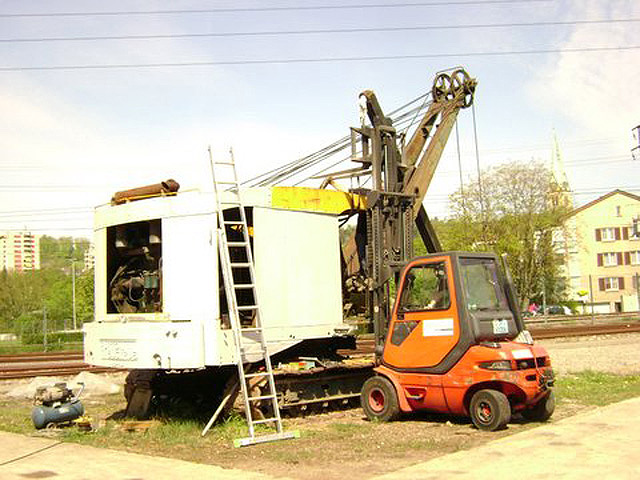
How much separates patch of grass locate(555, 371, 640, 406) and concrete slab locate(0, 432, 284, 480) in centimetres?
671

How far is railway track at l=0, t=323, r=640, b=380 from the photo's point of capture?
59.2ft

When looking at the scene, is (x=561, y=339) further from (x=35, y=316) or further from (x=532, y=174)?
(x=35, y=316)

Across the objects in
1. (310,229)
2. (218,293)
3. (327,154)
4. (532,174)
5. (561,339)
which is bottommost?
(561,339)

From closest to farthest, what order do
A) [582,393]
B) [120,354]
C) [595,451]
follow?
[595,451], [120,354], [582,393]

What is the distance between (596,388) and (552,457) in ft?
20.9

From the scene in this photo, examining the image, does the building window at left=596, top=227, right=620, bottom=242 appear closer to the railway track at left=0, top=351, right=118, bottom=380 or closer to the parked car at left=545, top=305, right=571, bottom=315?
the parked car at left=545, top=305, right=571, bottom=315

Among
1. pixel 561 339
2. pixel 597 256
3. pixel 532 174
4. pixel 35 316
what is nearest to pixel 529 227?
pixel 532 174

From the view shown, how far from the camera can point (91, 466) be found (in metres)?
7.64

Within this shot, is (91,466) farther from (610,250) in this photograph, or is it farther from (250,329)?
(610,250)

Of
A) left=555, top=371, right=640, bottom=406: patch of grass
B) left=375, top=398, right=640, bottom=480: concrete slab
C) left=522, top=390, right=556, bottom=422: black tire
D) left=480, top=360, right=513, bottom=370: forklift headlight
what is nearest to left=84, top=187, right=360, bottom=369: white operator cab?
left=480, top=360, right=513, bottom=370: forklift headlight

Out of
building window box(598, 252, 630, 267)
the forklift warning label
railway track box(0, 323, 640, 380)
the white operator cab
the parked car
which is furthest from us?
building window box(598, 252, 630, 267)

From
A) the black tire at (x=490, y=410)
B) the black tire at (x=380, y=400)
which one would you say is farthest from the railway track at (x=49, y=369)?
the black tire at (x=490, y=410)

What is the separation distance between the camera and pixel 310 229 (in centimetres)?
1112

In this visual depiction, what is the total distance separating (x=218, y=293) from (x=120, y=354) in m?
1.71
